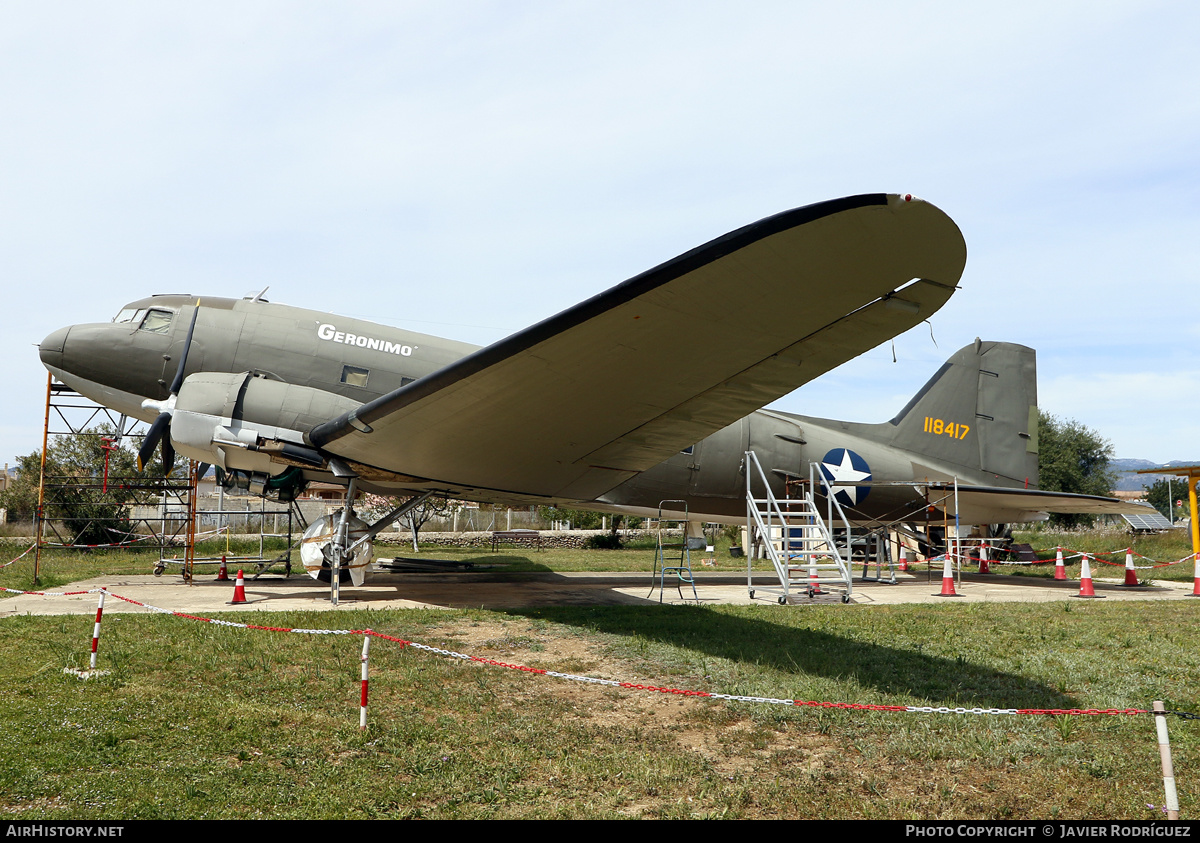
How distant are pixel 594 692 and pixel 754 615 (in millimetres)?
5362

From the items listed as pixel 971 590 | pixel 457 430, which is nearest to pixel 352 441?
pixel 457 430

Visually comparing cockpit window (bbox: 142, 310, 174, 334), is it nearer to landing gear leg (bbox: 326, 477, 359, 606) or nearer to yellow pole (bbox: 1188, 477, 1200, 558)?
landing gear leg (bbox: 326, 477, 359, 606)

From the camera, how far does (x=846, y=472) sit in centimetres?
1711

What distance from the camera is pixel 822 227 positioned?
562 centimetres

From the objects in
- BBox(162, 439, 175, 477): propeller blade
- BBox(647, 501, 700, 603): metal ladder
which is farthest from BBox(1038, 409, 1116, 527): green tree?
BBox(162, 439, 175, 477): propeller blade

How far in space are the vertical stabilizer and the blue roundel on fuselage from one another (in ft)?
5.23

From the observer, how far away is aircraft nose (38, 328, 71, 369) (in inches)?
516

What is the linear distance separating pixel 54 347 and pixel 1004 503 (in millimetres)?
20072

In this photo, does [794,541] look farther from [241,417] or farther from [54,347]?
[54,347]

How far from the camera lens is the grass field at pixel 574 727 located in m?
4.39

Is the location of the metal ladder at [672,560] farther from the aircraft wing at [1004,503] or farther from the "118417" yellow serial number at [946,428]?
the "118417" yellow serial number at [946,428]

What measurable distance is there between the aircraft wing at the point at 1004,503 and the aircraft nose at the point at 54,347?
700 inches

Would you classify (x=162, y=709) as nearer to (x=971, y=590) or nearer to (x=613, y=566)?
(x=971, y=590)
